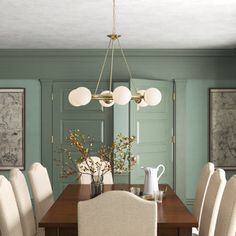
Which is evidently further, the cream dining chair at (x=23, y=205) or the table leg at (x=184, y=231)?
the cream dining chair at (x=23, y=205)

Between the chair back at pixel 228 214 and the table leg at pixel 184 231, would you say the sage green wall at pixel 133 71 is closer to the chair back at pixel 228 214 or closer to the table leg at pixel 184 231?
the chair back at pixel 228 214

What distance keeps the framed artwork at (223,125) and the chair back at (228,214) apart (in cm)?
337

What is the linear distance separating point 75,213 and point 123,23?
2262 mm

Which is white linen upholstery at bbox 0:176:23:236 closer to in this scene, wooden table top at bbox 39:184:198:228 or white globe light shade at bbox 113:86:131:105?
wooden table top at bbox 39:184:198:228

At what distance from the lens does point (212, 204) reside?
3535mm

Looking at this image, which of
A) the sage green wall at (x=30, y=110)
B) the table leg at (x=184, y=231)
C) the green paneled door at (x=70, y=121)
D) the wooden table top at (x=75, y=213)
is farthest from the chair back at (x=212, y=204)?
the sage green wall at (x=30, y=110)

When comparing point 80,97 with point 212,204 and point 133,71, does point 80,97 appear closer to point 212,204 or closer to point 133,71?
point 212,204

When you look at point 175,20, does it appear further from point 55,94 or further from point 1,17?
point 55,94

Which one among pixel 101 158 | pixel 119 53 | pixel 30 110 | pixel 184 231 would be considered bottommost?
pixel 184 231

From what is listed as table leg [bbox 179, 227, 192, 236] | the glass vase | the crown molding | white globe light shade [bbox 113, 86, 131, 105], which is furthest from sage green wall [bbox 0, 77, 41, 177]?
table leg [bbox 179, 227, 192, 236]

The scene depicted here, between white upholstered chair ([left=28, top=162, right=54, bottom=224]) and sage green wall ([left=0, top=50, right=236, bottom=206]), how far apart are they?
237 centimetres

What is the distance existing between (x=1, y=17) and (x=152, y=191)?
221 centimetres

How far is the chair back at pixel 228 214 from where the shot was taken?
3.08 meters

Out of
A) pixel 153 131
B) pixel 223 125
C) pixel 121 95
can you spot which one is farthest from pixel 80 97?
pixel 223 125
